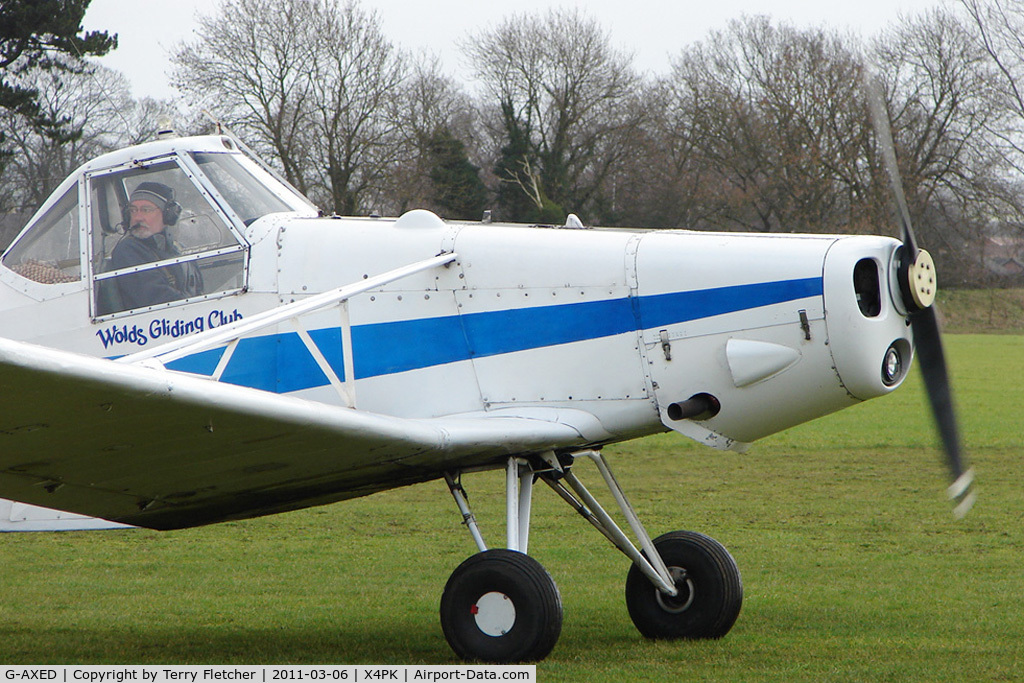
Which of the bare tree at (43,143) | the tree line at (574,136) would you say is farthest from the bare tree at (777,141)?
the bare tree at (43,143)

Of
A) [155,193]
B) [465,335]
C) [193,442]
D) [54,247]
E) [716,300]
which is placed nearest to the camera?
[193,442]

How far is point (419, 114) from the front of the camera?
114ft

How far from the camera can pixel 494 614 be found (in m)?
5.38

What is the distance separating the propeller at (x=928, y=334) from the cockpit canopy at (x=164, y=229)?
10.2 feet

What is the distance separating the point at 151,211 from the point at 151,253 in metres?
0.24

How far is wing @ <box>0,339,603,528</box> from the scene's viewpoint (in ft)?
13.5

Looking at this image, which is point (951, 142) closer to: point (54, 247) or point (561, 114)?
point (561, 114)

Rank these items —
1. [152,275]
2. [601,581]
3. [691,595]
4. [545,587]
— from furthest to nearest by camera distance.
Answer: [601,581] → [691,595] → [152,275] → [545,587]

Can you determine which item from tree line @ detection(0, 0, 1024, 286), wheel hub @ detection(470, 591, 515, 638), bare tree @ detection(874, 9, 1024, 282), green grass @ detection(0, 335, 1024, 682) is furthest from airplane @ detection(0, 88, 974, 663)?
bare tree @ detection(874, 9, 1024, 282)

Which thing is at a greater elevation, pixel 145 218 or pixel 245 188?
pixel 245 188

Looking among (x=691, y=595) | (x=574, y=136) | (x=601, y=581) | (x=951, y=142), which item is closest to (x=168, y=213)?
(x=691, y=595)

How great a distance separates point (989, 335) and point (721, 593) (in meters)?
42.7

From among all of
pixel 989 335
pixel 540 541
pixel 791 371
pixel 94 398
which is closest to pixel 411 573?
pixel 540 541

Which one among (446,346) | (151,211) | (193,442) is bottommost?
(193,442)
